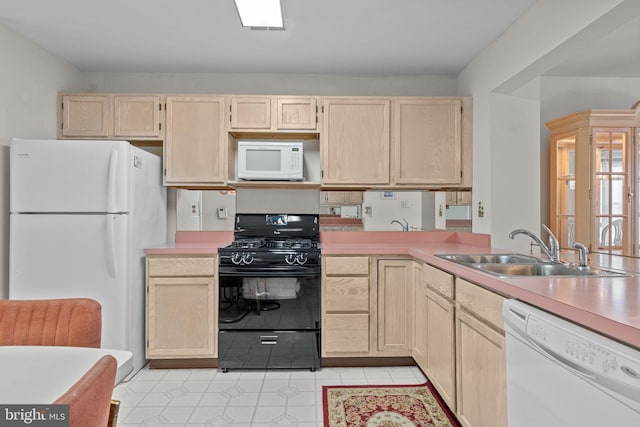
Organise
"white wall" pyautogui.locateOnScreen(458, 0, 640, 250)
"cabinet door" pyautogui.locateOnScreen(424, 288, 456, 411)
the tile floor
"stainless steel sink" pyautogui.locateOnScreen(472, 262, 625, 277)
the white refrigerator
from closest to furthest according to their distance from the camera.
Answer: "stainless steel sink" pyautogui.locateOnScreen(472, 262, 625, 277), "cabinet door" pyautogui.locateOnScreen(424, 288, 456, 411), the tile floor, "white wall" pyautogui.locateOnScreen(458, 0, 640, 250), the white refrigerator

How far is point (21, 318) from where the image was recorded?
129 cm

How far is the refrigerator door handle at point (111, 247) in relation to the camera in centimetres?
257

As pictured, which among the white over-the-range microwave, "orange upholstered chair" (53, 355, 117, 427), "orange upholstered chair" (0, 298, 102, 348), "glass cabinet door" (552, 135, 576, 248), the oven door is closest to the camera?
"orange upholstered chair" (53, 355, 117, 427)

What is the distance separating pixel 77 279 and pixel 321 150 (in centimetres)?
194

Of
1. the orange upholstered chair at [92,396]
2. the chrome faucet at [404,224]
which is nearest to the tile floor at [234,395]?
the chrome faucet at [404,224]

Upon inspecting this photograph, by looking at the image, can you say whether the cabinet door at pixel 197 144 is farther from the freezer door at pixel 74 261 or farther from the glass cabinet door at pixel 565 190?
the glass cabinet door at pixel 565 190

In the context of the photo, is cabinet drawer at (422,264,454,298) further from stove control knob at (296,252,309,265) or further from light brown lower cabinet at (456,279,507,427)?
stove control knob at (296,252,309,265)

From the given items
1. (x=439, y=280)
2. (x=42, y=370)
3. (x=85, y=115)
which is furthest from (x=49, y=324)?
(x=85, y=115)

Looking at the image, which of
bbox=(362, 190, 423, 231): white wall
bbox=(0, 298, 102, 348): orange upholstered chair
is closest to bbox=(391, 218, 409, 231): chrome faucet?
bbox=(362, 190, 423, 231): white wall

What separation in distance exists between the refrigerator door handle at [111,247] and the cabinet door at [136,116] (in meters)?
0.85

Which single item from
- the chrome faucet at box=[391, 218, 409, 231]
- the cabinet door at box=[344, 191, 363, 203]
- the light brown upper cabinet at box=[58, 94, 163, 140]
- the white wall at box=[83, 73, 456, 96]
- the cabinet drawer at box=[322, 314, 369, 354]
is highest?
the white wall at box=[83, 73, 456, 96]

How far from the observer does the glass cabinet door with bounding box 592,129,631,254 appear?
315 cm

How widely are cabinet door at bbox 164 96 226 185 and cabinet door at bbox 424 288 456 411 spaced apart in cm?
187

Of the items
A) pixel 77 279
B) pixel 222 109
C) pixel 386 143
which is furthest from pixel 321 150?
pixel 77 279
